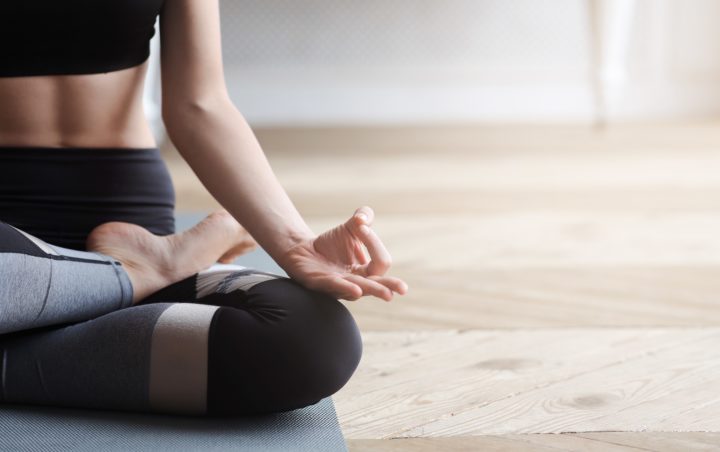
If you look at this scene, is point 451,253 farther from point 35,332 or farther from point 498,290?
point 35,332

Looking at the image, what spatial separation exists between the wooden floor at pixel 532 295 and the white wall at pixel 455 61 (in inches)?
34.7

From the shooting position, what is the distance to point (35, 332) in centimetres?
94

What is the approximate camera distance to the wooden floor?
0.95m

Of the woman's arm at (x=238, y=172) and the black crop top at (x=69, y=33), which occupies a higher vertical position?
the black crop top at (x=69, y=33)

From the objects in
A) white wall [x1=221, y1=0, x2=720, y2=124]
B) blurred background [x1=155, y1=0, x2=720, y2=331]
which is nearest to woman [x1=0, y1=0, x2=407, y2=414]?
blurred background [x1=155, y1=0, x2=720, y2=331]

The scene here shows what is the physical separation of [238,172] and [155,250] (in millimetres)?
129

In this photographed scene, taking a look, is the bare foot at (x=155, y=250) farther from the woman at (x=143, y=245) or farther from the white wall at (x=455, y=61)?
the white wall at (x=455, y=61)

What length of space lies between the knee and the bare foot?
0.51 ft

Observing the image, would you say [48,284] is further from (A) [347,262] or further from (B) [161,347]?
(A) [347,262]

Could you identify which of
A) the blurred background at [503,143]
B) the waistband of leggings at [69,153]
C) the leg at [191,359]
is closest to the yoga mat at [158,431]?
the leg at [191,359]

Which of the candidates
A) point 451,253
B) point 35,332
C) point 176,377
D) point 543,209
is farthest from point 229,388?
point 543,209

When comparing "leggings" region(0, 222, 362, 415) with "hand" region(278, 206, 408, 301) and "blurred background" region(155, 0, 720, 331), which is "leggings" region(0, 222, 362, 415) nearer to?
"hand" region(278, 206, 408, 301)

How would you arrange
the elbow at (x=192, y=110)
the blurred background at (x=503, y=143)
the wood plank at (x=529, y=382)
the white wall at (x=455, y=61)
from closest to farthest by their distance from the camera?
the wood plank at (x=529, y=382) < the elbow at (x=192, y=110) < the blurred background at (x=503, y=143) < the white wall at (x=455, y=61)

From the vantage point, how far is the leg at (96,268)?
2.91ft
